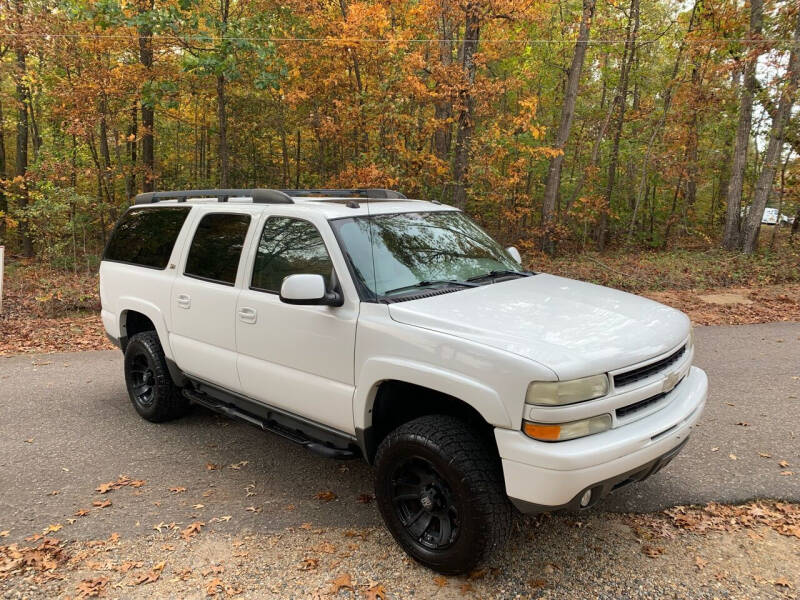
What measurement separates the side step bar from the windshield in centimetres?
102

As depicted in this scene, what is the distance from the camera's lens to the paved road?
3.63 metres

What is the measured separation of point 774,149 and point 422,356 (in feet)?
47.3

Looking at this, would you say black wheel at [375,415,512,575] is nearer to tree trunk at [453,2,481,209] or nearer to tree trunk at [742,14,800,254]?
tree trunk at [453,2,481,209]

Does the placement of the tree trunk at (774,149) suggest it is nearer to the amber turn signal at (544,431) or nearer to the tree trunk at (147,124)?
the amber turn signal at (544,431)

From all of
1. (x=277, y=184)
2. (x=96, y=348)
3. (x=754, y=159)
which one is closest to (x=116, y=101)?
(x=277, y=184)

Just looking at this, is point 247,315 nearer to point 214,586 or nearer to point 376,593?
point 214,586

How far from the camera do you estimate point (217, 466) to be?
430cm

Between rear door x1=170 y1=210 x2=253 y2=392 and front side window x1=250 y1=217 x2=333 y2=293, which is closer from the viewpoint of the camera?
front side window x1=250 y1=217 x2=333 y2=293

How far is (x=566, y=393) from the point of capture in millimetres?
2547

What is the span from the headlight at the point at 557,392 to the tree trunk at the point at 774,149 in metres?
13.7

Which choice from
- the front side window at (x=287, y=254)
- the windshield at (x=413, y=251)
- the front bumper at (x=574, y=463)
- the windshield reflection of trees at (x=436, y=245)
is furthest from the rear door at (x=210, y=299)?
the front bumper at (x=574, y=463)

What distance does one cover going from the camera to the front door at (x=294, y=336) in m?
3.32

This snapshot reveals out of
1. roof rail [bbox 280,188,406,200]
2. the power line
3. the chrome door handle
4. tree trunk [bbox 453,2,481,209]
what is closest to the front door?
the chrome door handle

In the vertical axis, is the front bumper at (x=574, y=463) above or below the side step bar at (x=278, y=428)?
above
